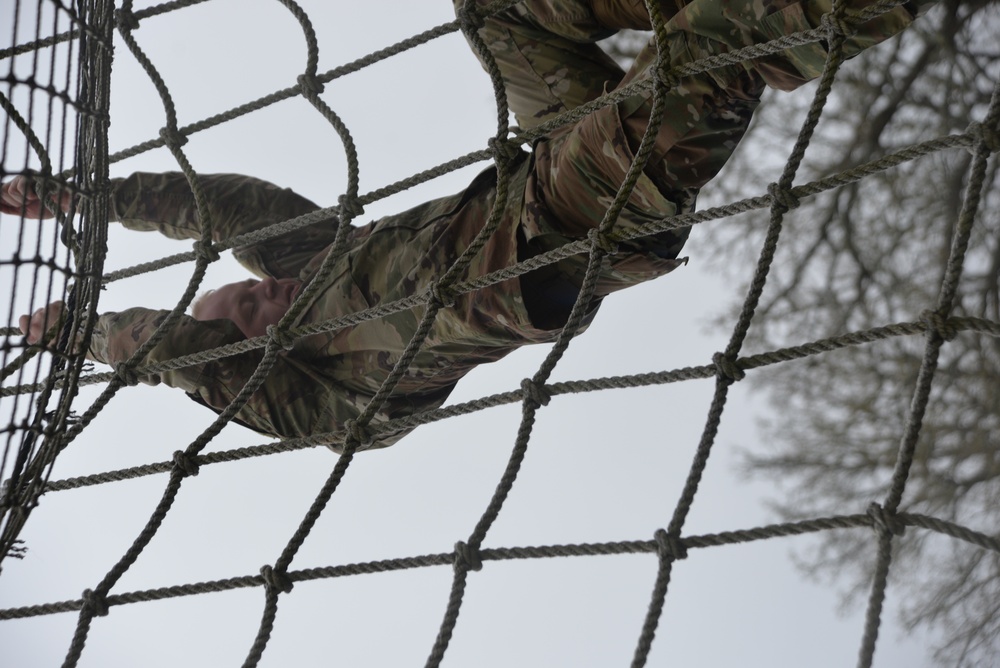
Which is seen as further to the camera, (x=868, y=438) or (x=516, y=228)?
(x=868, y=438)

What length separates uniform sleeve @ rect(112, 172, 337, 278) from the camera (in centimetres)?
136

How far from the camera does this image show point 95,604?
0.98 metres

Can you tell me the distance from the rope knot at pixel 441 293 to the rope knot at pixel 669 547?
12.0 inches

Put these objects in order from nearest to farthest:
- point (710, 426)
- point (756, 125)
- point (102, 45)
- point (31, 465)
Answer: point (710, 426) → point (31, 465) → point (102, 45) → point (756, 125)

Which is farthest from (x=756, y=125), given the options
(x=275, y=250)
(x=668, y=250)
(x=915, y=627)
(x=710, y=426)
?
(x=710, y=426)

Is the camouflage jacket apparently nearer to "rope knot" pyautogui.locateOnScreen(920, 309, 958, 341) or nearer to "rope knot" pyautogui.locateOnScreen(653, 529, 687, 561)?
"rope knot" pyautogui.locateOnScreen(653, 529, 687, 561)

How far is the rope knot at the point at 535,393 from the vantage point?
89cm

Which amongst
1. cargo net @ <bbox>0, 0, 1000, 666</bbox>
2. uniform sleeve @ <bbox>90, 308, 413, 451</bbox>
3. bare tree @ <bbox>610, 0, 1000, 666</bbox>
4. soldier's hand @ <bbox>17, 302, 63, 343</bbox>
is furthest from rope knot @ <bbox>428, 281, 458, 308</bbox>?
bare tree @ <bbox>610, 0, 1000, 666</bbox>

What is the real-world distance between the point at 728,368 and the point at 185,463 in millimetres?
567

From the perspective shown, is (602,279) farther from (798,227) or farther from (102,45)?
(798,227)

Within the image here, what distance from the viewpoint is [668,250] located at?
95 cm

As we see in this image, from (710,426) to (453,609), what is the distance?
0.26m

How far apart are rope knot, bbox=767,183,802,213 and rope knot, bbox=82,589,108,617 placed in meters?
0.74

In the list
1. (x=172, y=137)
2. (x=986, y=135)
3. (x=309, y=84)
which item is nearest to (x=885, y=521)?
(x=986, y=135)
